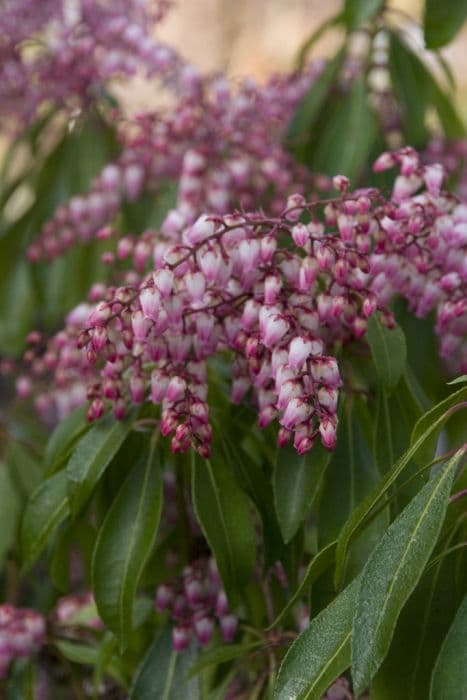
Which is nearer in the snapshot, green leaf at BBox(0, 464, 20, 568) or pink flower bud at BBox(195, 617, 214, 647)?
pink flower bud at BBox(195, 617, 214, 647)

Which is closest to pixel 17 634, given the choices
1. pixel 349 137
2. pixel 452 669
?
pixel 452 669

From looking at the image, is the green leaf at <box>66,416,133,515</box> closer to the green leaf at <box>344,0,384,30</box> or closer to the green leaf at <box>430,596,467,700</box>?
the green leaf at <box>430,596,467,700</box>

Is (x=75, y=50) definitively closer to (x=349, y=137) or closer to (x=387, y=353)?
(x=349, y=137)

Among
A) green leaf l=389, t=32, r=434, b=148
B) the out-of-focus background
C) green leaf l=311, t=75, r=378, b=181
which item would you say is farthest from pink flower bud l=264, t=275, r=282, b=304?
the out-of-focus background

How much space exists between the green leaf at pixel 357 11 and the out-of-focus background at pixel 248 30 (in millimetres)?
3673

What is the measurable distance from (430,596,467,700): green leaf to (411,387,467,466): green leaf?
0.51 feet

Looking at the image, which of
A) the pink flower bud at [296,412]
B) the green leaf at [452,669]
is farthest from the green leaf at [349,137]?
the green leaf at [452,669]

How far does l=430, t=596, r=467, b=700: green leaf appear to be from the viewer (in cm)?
99

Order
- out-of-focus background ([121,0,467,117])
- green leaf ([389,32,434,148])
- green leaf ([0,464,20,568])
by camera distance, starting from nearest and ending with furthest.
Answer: green leaf ([0,464,20,568]) < green leaf ([389,32,434,148]) < out-of-focus background ([121,0,467,117])

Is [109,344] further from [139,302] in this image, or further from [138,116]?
[138,116]

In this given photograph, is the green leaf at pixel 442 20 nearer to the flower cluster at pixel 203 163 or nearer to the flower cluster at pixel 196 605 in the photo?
the flower cluster at pixel 203 163

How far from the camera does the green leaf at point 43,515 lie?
137 cm

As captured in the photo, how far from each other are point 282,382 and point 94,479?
0.29m

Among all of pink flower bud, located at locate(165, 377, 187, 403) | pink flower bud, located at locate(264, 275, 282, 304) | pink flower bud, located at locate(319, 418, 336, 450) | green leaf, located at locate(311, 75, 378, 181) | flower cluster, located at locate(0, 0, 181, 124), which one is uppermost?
flower cluster, located at locate(0, 0, 181, 124)
